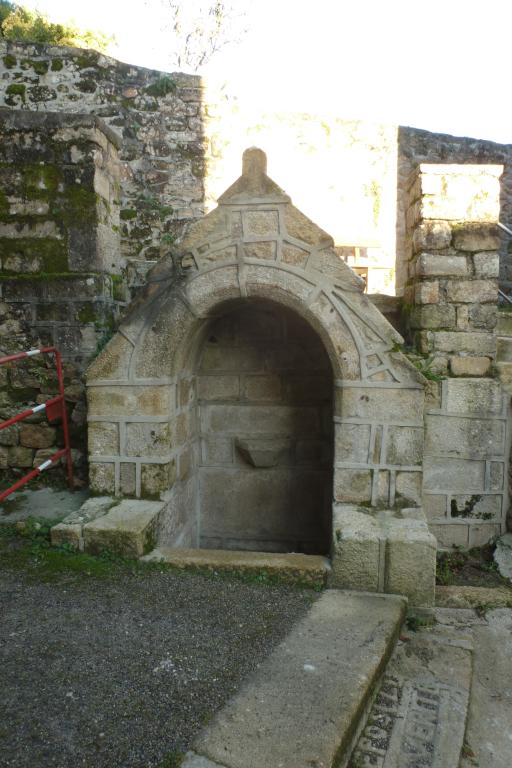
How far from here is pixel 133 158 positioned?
819 cm

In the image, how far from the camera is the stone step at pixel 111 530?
3.23m

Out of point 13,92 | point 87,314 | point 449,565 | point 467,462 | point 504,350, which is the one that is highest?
point 13,92

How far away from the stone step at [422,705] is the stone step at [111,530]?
4.78ft

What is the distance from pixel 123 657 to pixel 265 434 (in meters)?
2.34

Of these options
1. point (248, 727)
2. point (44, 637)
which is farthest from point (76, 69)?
point (248, 727)

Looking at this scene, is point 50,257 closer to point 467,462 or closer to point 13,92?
point 467,462

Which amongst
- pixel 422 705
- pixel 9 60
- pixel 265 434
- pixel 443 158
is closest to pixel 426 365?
pixel 265 434

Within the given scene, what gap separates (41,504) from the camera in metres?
3.95

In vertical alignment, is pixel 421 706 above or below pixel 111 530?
below

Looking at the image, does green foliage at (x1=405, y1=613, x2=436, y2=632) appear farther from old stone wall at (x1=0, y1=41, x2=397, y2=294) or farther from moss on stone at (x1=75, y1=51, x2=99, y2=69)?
moss on stone at (x1=75, y1=51, x2=99, y2=69)

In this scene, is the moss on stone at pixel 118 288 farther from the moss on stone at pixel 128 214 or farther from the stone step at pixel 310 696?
the moss on stone at pixel 128 214

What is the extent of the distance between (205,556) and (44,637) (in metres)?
1.00

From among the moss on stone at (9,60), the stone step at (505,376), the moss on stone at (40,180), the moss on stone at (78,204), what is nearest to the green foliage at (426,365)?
the stone step at (505,376)

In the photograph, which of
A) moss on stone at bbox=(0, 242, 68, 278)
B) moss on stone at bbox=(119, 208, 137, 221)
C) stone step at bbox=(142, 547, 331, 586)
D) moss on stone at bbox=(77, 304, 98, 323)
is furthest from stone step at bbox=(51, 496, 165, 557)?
moss on stone at bbox=(119, 208, 137, 221)
